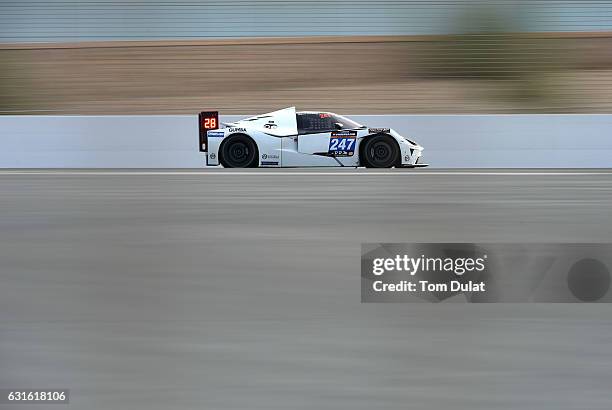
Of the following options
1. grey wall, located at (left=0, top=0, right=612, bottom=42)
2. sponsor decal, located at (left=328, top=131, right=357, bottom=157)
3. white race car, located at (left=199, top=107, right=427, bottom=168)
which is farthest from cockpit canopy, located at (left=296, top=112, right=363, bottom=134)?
grey wall, located at (left=0, top=0, right=612, bottom=42)

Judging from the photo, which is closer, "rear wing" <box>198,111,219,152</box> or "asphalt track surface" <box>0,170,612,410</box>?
"asphalt track surface" <box>0,170,612,410</box>

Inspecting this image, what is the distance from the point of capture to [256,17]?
23484 millimetres

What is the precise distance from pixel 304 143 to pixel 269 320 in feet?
37.9

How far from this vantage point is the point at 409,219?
956 cm

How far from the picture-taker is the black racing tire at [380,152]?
1669 cm

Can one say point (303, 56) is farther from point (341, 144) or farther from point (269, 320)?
point (269, 320)

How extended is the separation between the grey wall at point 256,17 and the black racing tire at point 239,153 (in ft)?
23.3

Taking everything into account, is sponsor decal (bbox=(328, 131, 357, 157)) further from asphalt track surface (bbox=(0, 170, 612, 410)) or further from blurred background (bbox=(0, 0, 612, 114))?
asphalt track surface (bbox=(0, 170, 612, 410))

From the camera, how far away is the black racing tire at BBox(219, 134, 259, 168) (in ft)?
55.5

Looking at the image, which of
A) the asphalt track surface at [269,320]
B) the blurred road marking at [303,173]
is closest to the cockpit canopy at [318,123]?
the blurred road marking at [303,173]

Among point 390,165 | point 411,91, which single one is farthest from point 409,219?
point 411,91

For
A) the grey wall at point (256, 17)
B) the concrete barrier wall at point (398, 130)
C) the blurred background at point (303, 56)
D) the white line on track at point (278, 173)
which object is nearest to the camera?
the white line on track at point (278, 173)

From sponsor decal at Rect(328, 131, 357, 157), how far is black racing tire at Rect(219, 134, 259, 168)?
4.12ft

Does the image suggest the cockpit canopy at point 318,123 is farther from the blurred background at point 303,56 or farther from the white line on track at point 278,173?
the blurred background at point 303,56
